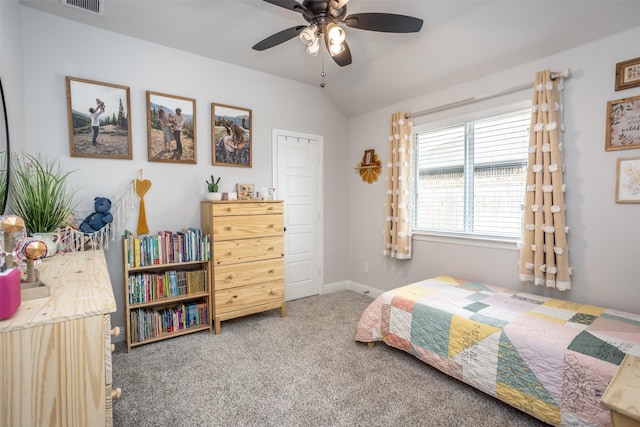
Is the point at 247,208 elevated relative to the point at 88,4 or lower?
lower

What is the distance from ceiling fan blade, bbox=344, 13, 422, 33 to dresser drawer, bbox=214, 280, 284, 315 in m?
2.38

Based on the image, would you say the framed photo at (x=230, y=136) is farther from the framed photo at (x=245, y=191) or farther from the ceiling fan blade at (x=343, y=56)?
the ceiling fan blade at (x=343, y=56)

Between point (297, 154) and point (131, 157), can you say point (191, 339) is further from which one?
point (297, 154)

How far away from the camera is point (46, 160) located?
2400mm

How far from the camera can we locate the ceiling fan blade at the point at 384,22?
184 cm

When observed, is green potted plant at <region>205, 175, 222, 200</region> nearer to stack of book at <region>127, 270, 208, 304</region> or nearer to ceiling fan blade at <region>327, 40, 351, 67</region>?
stack of book at <region>127, 270, 208, 304</region>

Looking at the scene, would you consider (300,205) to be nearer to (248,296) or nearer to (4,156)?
(248,296)

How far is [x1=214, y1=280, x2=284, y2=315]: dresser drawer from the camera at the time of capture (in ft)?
9.25

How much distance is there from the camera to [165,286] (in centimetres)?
269

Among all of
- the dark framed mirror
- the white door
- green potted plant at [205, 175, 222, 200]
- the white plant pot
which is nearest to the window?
the white door

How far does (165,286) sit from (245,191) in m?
1.20

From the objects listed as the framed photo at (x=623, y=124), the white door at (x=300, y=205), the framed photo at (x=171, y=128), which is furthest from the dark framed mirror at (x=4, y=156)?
the framed photo at (x=623, y=124)

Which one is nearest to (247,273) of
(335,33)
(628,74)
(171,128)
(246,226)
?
(246,226)

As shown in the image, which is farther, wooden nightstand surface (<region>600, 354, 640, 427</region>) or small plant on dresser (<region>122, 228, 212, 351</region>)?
small plant on dresser (<region>122, 228, 212, 351</region>)
